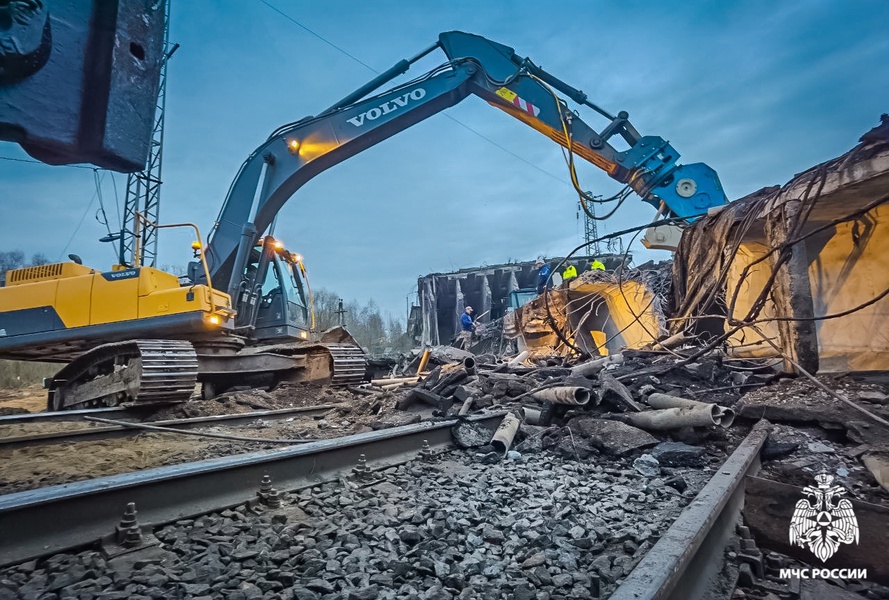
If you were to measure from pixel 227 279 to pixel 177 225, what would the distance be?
1.55 meters

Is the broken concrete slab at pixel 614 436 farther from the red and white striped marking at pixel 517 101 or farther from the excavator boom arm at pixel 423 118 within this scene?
the red and white striped marking at pixel 517 101

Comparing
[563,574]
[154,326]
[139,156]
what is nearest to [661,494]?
[563,574]

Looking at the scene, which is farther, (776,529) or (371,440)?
(371,440)

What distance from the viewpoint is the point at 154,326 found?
6145mm

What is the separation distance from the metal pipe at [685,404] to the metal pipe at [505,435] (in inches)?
48.4

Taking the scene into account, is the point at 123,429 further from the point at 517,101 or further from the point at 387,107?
the point at 517,101

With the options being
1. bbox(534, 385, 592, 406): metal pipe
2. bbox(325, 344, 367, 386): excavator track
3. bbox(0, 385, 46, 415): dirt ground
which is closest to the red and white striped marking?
bbox(325, 344, 367, 386): excavator track

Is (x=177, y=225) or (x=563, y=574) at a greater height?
(x=177, y=225)

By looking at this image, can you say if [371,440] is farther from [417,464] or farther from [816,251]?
[816,251]

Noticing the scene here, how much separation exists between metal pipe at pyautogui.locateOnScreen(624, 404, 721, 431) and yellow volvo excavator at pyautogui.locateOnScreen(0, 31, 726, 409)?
4.84m

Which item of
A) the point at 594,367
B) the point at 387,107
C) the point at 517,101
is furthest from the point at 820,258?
the point at 387,107

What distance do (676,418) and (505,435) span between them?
51.2 inches

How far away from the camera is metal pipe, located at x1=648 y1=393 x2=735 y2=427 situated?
10.9 ft

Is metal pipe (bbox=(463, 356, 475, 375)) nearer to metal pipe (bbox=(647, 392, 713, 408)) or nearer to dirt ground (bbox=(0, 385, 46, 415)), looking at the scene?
metal pipe (bbox=(647, 392, 713, 408))
